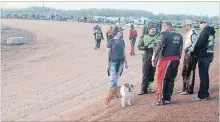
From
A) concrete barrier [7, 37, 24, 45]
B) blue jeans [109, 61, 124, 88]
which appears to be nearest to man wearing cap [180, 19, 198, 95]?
blue jeans [109, 61, 124, 88]

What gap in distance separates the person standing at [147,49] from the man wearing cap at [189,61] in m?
0.87

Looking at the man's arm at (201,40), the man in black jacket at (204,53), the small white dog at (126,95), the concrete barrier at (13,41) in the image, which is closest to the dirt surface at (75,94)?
the small white dog at (126,95)

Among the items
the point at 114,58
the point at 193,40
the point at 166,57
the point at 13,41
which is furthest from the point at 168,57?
the point at 13,41

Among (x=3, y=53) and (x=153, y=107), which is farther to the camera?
(x=3, y=53)

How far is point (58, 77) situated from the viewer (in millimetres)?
16031

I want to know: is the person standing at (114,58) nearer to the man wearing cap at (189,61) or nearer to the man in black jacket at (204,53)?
the man wearing cap at (189,61)

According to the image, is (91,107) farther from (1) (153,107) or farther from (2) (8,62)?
(2) (8,62)

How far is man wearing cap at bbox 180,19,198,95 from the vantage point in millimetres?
10609

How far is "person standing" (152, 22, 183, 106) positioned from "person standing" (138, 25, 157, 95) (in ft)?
3.89

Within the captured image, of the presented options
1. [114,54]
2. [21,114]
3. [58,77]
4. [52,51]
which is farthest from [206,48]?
[52,51]

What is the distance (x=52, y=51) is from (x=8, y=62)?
4588 mm

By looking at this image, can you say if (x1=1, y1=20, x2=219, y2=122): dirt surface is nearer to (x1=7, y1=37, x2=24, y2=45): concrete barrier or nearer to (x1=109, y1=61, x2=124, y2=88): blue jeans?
(x1=109, y1=61, x2=124, y2=88): blue jeans

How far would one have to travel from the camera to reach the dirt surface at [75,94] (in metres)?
9.44

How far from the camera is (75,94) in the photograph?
1287 centimetres
